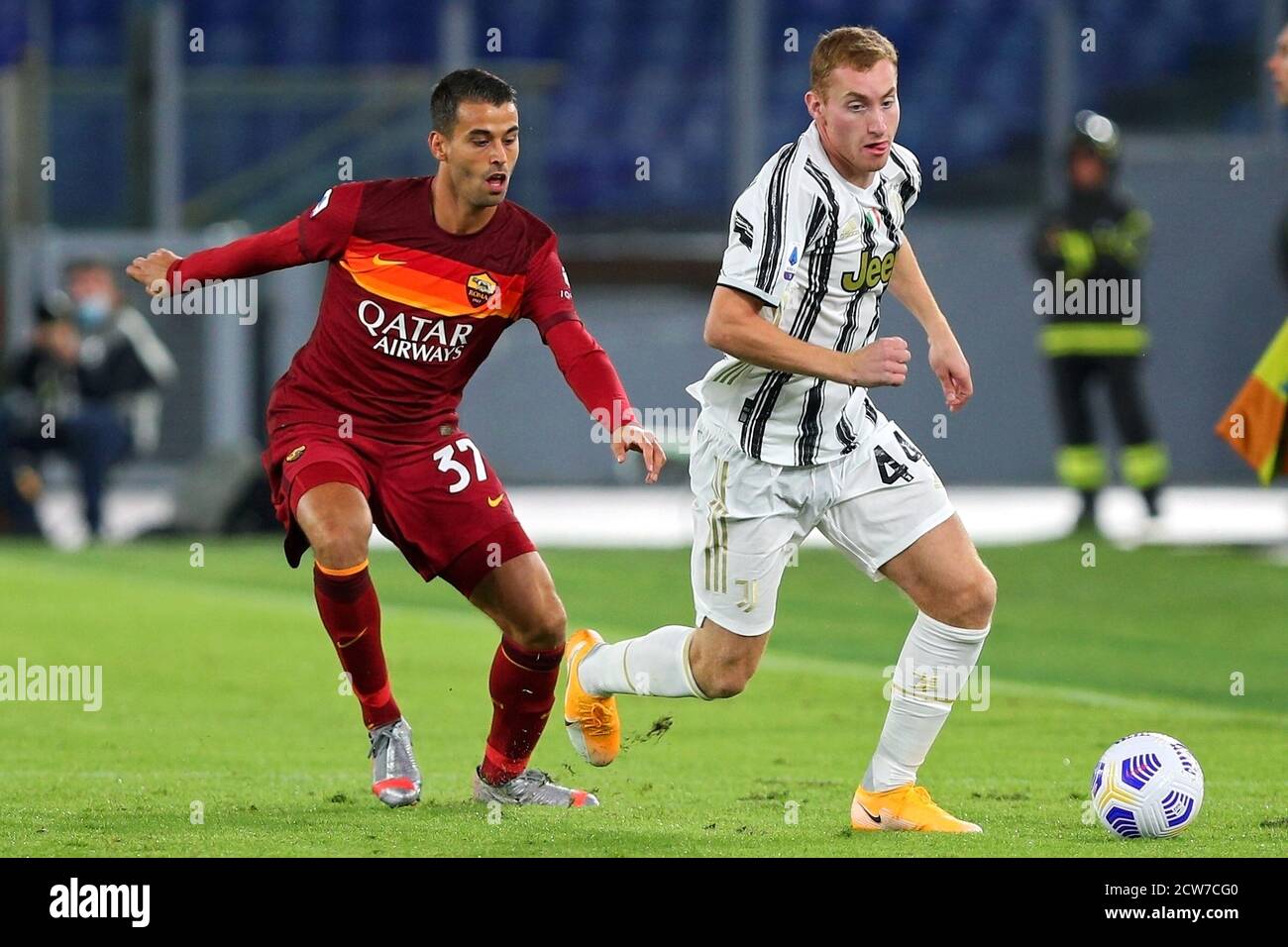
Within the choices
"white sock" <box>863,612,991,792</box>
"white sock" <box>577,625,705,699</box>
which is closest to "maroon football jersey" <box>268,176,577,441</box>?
"white sock" <box>577,625,705,699</box>

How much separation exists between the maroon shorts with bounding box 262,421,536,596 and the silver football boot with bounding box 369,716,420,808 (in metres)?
0.42

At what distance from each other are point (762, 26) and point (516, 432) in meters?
5.06

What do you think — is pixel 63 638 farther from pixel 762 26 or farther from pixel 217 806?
pixel 762 26

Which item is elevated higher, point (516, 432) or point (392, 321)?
point (516, 432)

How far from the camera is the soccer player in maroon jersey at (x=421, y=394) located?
5.80 m

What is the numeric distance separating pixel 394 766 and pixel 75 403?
418 inches

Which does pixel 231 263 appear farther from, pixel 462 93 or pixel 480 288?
pixel 462 93

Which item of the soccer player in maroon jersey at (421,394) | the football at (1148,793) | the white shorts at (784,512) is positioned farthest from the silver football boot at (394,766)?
the football at (1148,793)

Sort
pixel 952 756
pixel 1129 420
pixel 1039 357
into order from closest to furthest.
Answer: pixel 952 756 < pixel 1129 420 < pixel 1039 357

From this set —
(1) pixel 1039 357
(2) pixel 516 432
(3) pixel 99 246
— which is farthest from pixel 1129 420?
(3) pixel 99 246

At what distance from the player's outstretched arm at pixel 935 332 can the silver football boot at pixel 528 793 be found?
1.47 m

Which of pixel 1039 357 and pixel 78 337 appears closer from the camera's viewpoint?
pixel 78 337

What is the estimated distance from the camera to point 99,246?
19.0 meters

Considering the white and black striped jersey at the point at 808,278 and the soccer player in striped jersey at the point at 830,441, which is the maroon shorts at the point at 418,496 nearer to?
the soccer player in striped jersey at the point at 830,441
